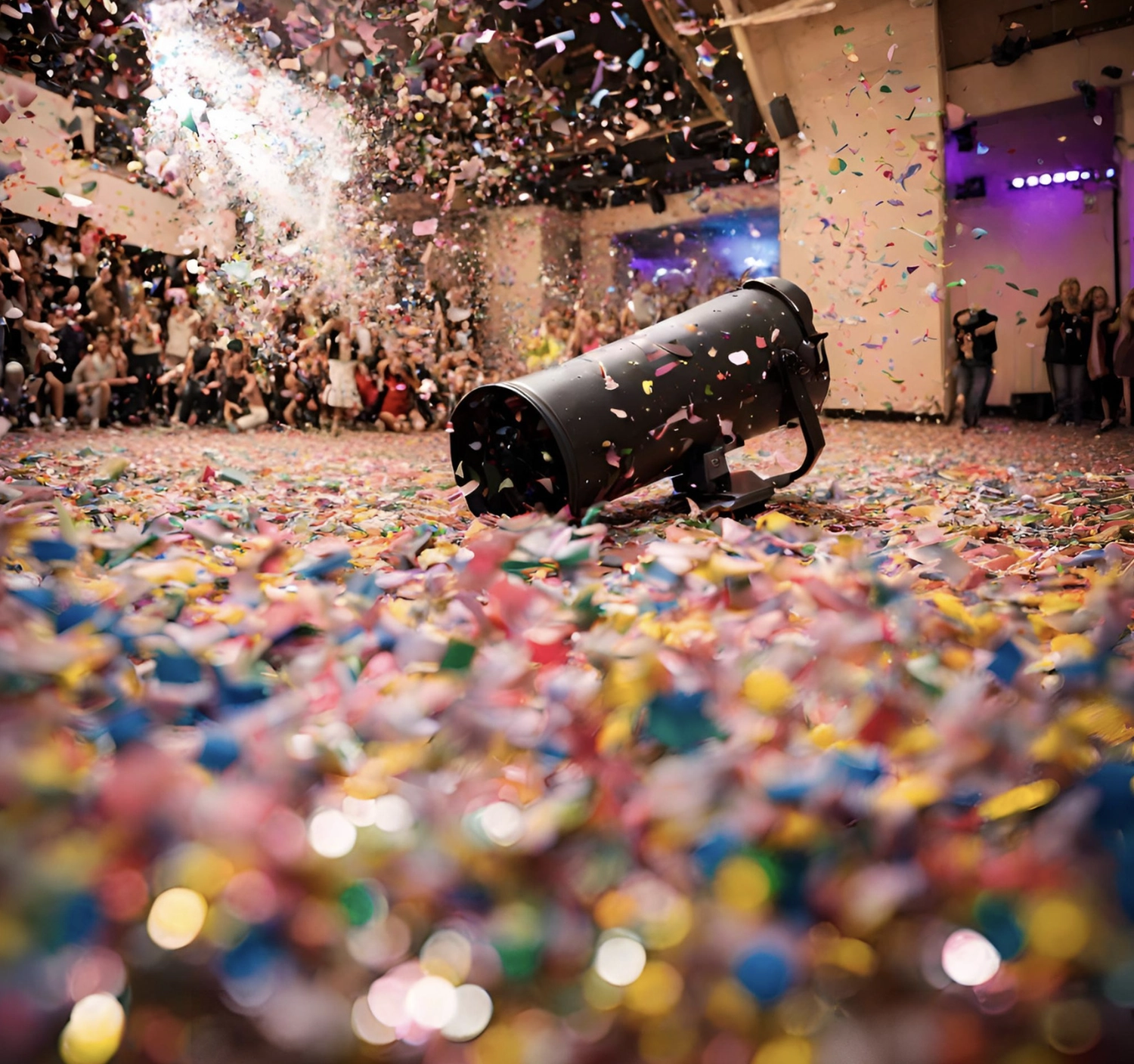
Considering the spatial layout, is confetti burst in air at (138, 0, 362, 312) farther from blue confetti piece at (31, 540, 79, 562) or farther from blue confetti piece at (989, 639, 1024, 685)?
blue confetti piece at (989, 639, 1024, 685)

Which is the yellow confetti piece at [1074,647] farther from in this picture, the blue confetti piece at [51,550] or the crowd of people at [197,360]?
the crowd of people at [197,360]

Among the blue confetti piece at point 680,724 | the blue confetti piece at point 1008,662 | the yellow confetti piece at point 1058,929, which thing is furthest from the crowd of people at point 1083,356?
the yellow confetti piece at point 1058,929

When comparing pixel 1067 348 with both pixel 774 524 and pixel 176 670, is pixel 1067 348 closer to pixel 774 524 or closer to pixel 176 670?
pixel 774 524

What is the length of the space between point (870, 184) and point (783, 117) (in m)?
1.29

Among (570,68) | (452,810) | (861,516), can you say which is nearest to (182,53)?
(570,68)

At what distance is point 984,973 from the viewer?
808mm

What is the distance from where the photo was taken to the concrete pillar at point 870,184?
9.28 m

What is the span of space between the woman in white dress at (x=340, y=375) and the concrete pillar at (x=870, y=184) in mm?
5291

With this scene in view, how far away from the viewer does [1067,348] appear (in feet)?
30.2

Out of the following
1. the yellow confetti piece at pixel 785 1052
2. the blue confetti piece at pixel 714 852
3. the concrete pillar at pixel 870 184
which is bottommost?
the yellow confetti piece at pixel 785 1052

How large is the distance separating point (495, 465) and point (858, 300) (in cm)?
772

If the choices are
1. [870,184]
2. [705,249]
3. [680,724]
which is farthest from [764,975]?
[705,249]

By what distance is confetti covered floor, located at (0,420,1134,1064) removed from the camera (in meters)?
0.76

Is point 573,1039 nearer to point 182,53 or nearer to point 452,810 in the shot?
point 452,810
